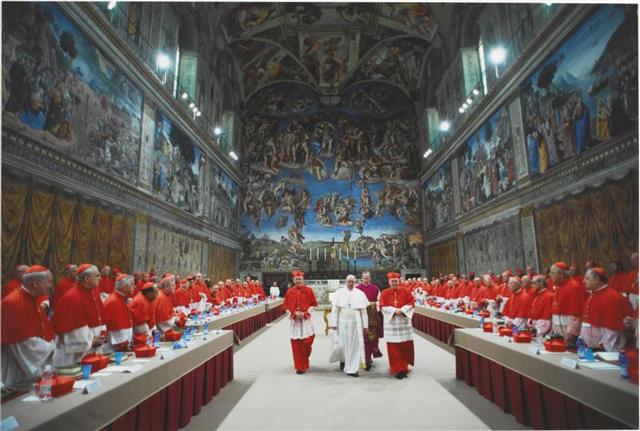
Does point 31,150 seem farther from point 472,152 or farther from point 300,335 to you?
point 472,152

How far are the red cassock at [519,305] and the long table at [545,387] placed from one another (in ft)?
2.54

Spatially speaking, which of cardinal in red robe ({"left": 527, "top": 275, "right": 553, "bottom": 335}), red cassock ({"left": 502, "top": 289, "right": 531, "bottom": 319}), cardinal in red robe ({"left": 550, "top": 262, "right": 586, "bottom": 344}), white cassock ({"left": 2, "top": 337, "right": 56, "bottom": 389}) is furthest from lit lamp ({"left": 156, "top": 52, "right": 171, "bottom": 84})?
cardinal in red robe ({"left": 550, "top": 262, "right": 586, "bottom": 344})

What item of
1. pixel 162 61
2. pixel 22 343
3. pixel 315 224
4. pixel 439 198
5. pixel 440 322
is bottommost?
pixel 440 322

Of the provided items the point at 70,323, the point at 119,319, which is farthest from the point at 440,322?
the point at 70,323

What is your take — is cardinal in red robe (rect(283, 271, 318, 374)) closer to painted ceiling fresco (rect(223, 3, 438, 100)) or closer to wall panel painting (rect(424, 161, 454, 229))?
wall panel painting (rect(424, 161, 454, 229))

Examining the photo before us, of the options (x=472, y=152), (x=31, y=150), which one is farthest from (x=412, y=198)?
(x=31, y=150)

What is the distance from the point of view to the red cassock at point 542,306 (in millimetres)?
5520

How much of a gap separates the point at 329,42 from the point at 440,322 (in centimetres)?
2030

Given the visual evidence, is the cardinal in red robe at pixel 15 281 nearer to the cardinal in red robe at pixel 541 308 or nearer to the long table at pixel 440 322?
the long table at pixel 440 322

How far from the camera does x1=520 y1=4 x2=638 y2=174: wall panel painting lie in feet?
26.2

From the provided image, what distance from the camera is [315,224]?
87.9 ft

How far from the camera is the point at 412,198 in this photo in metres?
26.6

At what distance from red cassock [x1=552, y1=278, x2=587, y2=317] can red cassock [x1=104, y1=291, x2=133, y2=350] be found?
555 centimetres

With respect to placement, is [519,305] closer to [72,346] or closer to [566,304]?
[566,304]
